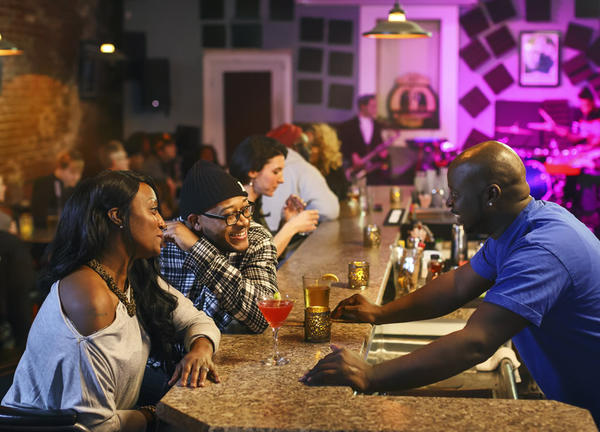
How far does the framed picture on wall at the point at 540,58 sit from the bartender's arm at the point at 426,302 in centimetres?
813

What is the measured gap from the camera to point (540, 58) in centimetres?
982

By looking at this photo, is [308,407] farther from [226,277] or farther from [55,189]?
[55,189]

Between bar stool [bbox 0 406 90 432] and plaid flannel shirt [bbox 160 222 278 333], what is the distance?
56cm

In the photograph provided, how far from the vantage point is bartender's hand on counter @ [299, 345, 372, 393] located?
1734 mm

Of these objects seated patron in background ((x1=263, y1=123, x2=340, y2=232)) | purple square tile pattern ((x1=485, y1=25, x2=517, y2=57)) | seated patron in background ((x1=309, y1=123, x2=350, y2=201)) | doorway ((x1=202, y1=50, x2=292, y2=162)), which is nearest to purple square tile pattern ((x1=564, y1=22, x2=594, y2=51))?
purple square tile pattern ((x1=485, y1=25, x2=517, y2=57))

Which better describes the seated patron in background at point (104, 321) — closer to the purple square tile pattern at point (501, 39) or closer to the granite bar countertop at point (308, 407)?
the granite bar countertop at point (308, 407)

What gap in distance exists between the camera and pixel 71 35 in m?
8.64

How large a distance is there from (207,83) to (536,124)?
4386mm

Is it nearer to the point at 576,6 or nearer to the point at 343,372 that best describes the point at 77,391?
the point at 343,372

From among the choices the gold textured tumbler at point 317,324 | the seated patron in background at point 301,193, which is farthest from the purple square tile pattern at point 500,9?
the gold textured tumbler at point 317,324

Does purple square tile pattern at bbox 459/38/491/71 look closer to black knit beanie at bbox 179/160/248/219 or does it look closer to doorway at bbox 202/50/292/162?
doorway at bbox 202/50/292/162

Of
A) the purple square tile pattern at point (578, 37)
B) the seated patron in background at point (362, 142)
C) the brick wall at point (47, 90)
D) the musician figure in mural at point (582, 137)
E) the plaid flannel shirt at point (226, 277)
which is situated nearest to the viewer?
the plaid flannel shirt at point (226, 277)

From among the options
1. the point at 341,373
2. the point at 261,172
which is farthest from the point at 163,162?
the point at 341,373

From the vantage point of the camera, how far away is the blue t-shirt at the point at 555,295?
1740 millimetres
